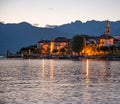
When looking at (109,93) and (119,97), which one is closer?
(119,97)

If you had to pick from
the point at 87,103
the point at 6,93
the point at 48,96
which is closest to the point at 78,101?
the point at 87,103

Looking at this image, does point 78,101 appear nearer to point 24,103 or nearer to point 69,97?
point 69,97

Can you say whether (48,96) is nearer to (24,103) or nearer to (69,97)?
(69,97)

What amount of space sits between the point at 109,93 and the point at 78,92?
10.4ft


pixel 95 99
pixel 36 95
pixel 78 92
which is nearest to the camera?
pixel 95 99

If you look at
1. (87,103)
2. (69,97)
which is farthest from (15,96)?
(87,103)

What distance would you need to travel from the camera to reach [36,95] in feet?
118

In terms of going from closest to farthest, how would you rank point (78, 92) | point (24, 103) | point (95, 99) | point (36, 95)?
point (24, 103), point (95, 99), point (36, 95), point (78, 92)

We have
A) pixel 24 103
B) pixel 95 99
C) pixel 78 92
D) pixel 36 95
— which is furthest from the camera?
pixel 78 92

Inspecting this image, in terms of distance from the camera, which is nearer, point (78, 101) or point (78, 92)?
point (78, 101)

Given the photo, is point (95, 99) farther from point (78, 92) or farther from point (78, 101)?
point (78, 92)

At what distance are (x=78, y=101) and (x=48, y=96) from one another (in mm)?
4145

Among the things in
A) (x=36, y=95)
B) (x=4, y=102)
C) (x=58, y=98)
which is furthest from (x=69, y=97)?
(x=4, y=102)

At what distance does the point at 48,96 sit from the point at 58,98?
1.66 metres
